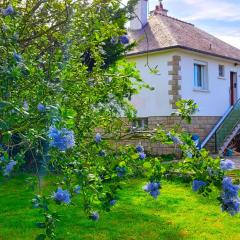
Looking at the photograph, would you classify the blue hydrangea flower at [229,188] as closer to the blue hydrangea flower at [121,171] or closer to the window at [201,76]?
the blue hydrangea flower at [121,171]

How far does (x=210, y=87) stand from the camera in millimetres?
22047

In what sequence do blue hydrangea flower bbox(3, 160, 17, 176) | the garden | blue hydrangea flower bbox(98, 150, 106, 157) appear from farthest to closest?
blue hydrangea flower bbox(98, 150, 106, 157)
blue hydrangea flower bbox(3, 160, 17, 176)
the garden

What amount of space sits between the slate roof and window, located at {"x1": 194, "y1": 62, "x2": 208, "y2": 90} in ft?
2.42

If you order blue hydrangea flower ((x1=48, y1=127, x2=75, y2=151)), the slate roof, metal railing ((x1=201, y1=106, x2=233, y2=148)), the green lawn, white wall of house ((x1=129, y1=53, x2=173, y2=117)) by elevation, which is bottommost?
the green lawn

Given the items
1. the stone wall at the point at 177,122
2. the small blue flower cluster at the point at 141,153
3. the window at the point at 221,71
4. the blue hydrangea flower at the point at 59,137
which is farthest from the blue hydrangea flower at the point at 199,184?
the window at the point at 221,71

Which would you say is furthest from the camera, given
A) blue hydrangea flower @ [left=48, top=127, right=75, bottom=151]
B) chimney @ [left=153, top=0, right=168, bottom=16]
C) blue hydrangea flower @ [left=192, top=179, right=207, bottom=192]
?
chimney @ [left=153, top=0, right=168, bottom=16]

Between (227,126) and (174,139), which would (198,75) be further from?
(174,139)

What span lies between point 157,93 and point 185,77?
1387 millimetres

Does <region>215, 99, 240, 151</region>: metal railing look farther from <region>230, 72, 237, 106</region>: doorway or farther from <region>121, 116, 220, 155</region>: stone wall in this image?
<region>230, 72, 237, 106</region>: doorway

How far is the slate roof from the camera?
20297 mm

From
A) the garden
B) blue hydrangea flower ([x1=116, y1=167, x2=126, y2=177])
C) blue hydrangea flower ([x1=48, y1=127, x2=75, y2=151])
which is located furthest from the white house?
blue hydrangea flower ([x1=48, y1=127, x2=75, y2=151])

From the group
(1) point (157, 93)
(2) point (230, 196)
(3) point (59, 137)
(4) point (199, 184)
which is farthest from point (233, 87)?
(3) point (59, 137)

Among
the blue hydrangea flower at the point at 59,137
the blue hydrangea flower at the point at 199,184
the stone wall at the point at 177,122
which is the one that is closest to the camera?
the blue hydrangea flower at the point at 59,137

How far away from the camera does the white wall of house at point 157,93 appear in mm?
20016
